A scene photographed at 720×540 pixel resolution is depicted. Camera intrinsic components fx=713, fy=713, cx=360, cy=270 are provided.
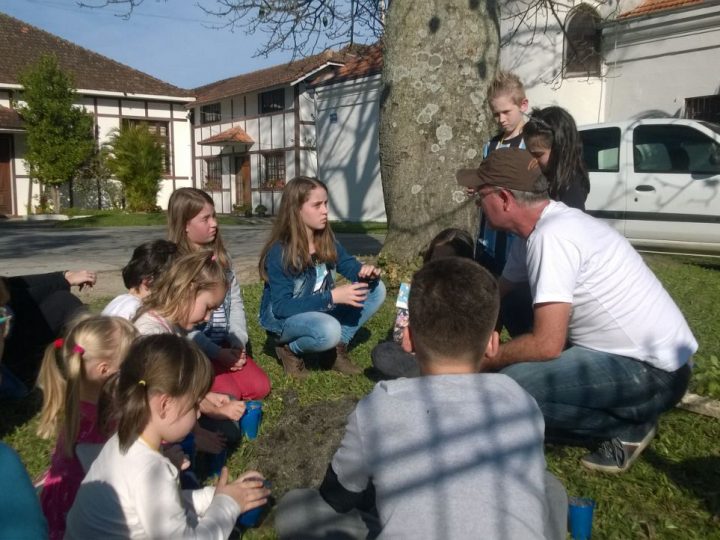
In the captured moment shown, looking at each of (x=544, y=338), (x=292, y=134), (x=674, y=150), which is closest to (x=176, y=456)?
(x=544, y=338)

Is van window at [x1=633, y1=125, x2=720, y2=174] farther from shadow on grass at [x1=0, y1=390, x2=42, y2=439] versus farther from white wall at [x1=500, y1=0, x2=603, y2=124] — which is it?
shadow on grass at [x1=0, y1=390, x2=42, y2=439]

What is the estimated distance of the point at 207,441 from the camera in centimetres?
304

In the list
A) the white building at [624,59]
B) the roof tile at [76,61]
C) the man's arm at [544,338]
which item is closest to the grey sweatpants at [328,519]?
the man's arm at [544,338]

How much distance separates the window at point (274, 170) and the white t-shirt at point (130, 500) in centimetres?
2375

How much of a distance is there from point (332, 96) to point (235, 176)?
745 centimetres

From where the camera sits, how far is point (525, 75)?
15.5 meters

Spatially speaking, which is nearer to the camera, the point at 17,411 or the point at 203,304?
the point at 203,304

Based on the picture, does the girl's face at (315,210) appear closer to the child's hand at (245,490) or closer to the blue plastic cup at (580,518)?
the child's hand at (245,490)

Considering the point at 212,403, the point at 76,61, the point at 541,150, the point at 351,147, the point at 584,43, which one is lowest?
the point at 212,403

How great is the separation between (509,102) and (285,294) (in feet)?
5.99

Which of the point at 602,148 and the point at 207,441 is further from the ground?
the point at 602,148

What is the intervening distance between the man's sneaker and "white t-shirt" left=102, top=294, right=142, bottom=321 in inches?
85.7

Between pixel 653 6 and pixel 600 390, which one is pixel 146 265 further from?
pixel 653 6

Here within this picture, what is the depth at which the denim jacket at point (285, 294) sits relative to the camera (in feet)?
14.2
